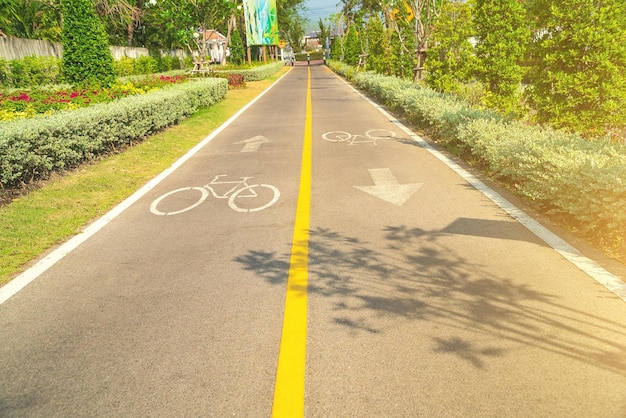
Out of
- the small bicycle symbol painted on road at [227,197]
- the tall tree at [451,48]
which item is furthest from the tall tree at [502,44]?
the small bicycle symbol painted on road at [227,197]

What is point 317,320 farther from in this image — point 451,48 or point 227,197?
point 451,48

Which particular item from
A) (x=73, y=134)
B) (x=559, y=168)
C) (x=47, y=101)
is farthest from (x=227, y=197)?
(x=47, y=101)

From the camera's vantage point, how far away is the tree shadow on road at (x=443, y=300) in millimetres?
2855

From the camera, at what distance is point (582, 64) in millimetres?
8398

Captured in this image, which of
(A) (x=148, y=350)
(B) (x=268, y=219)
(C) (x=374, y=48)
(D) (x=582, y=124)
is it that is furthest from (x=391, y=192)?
A: (C) (x=374, y=48)

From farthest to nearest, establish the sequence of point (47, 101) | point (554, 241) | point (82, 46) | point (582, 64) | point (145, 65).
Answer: point (145, 65), point (82, 46), point (47, 101), point (582, 64), point (554, 241)

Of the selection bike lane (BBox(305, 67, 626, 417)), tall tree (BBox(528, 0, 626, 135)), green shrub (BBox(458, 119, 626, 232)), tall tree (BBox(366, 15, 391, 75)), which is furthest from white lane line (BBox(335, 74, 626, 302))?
tall tree (BBox(366, 15, 391, 75))

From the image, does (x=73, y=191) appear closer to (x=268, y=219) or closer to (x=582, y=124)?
(x=268, y=219)

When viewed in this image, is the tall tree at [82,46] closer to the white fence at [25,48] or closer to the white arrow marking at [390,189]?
the white fence at [25,48]

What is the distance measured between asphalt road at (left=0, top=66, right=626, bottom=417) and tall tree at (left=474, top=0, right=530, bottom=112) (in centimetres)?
838

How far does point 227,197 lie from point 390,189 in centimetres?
258

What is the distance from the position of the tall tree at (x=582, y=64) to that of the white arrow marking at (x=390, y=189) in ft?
13.5

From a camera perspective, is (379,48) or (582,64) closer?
(582,64)

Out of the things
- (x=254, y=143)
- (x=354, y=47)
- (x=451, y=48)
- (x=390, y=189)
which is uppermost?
(x=354, y=47)
